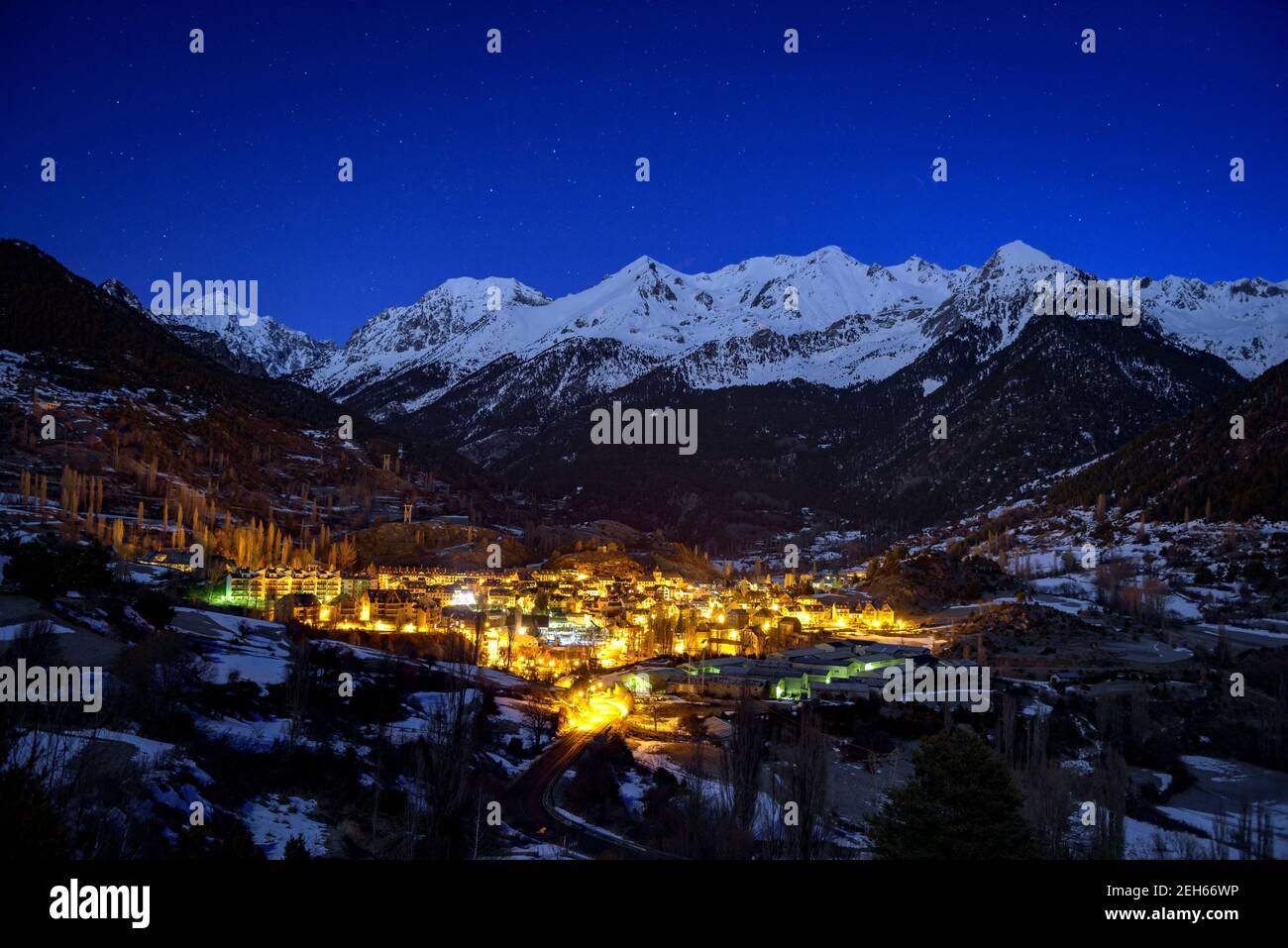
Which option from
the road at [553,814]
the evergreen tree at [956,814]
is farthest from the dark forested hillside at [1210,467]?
the evergreen tree at [956,814]

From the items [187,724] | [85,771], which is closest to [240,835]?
[85,771]

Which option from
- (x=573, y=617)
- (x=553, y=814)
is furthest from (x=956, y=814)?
(x=573, y=617)

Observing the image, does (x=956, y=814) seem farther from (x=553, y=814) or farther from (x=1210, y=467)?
(x=1210, y=467)

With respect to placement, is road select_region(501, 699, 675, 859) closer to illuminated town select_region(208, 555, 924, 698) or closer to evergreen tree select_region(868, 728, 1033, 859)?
evergreen tree select_region(868, 728, 1033, 859)

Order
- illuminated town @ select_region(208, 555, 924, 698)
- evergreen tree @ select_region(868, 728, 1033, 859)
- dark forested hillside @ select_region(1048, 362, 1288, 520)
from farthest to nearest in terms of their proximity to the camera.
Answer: dark forested hillside @ select_region(1048, 362, 1288, 520)
illuminated town @ select_region(208, 555, 924, 698)
evergreen tree @ select_region(868, 728, 1033, 859)

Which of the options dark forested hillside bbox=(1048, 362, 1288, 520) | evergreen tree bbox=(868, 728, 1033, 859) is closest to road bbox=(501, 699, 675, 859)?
evergreen tree bbox=(868, 728, 1033, 859)

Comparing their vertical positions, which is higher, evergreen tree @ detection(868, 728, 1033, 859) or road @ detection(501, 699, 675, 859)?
evergreen tree @ detection(868, 728, 1033, 859)

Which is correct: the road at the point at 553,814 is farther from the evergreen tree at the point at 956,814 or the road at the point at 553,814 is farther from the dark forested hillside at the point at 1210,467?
the dark forested hillside at the point at 1210,467
